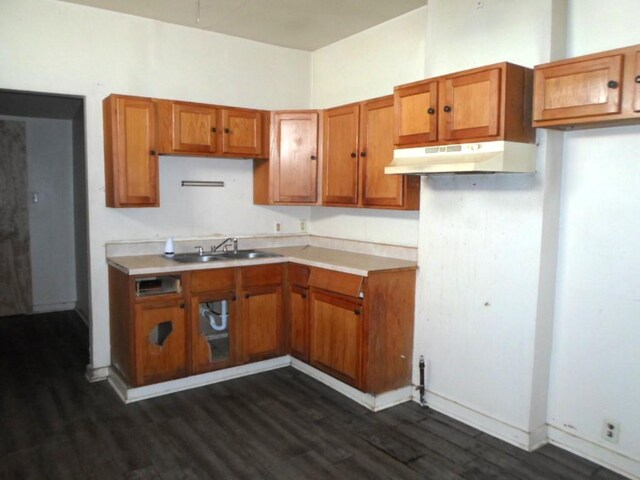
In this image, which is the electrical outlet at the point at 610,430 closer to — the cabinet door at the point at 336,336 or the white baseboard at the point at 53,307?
the cabinet door at the point at 336,336

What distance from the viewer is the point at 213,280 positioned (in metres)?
3.64

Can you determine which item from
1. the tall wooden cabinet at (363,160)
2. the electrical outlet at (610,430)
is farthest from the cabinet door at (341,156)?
the electrical outlet at (610,430)

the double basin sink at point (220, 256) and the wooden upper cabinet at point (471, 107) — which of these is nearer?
the wooden upper cabinet at point (471, 107)

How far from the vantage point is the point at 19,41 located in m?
3.41

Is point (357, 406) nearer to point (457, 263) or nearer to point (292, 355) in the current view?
point (292, 355)

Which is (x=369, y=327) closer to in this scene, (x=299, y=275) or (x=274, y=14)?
(x=299, y=275)

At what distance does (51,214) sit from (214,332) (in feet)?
11.0

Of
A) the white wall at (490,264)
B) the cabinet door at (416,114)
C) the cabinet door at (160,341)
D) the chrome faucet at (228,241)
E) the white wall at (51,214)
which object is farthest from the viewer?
the white wall at (51,214)

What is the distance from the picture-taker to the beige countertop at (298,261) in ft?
10.9

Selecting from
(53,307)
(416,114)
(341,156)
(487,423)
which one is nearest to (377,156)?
(341,156)

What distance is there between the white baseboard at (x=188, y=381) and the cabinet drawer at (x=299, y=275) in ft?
2.14

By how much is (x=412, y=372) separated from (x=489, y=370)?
2.04ft

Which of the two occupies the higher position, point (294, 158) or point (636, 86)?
point (636, 86)

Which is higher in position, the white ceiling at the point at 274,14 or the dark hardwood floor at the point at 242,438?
the white ceiling at the point at 274,14
